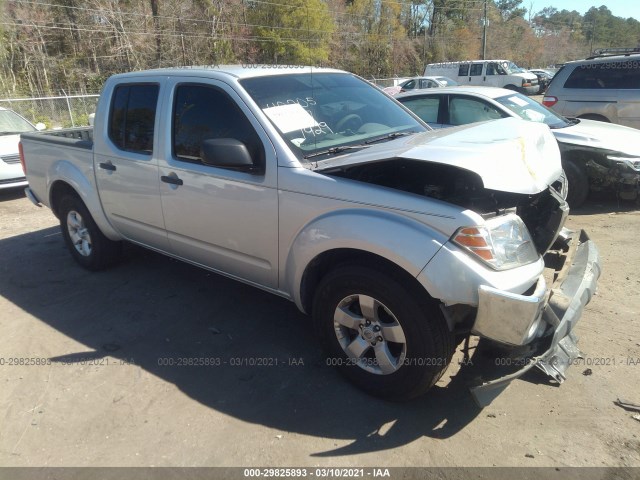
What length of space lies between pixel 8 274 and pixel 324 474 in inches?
175

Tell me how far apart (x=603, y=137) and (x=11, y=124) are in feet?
33.6

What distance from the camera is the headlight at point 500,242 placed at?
8.12 feet

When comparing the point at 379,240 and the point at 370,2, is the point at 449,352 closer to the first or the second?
the point at 379,240

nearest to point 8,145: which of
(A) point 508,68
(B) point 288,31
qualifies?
(B) point 288,31

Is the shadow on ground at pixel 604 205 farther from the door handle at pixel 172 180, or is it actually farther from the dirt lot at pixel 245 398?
the door handle at pixel 172 180

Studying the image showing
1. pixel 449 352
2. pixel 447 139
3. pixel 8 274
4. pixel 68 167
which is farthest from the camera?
pixel 8 274

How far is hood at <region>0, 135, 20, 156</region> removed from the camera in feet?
28.5

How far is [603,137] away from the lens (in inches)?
253

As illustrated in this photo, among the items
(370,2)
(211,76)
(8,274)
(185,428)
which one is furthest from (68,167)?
(370,2)

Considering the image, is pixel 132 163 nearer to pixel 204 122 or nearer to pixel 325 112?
pixel 204 122

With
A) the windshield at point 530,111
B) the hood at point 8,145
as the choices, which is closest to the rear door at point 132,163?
the windshield at point 530,111

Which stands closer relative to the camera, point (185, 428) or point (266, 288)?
point (185, 428)

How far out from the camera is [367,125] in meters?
3.74

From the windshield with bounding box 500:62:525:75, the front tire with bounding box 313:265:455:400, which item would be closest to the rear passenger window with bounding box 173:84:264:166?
the front tire with bounding box 313:265:455:400
